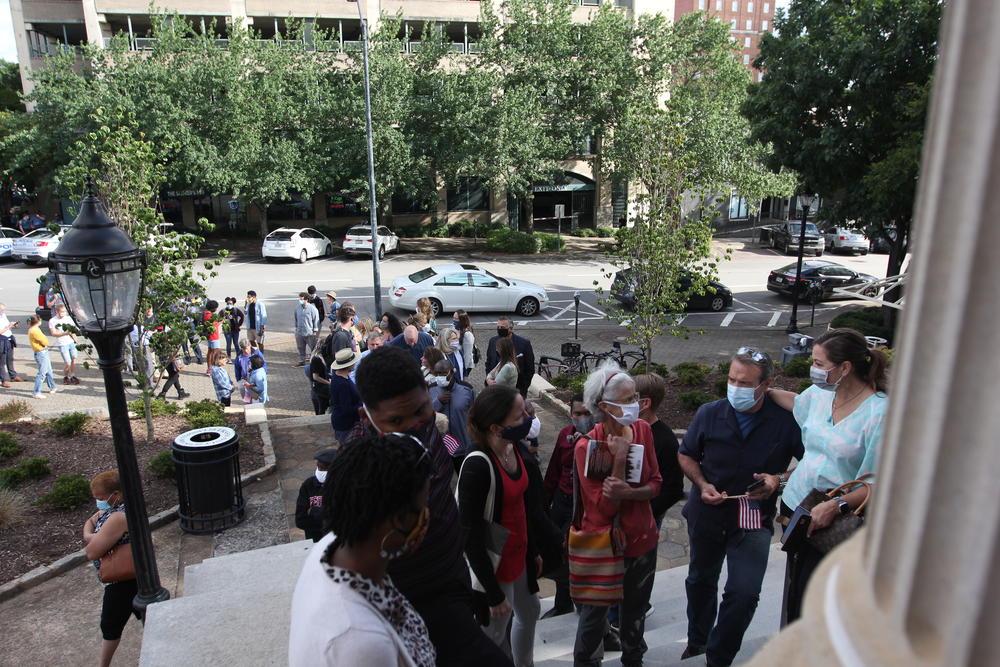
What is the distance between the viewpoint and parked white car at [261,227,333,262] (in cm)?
2888

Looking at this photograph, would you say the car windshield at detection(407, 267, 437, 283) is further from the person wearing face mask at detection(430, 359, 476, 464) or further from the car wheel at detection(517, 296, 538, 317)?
the person wearing face mask at detection(430, 359, 476, 464)

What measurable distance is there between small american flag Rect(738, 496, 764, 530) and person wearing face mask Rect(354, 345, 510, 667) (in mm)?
1850

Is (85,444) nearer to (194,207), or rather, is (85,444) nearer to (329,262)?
(329,262)

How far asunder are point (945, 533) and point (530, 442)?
14.7 ft

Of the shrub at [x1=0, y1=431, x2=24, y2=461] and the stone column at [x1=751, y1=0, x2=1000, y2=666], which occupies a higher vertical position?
the stone column at [x1=751, y1=0, x2=1000, y2=666]

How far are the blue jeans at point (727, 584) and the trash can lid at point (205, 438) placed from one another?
4956 mm

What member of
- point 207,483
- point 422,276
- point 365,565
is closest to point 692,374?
point 207,483

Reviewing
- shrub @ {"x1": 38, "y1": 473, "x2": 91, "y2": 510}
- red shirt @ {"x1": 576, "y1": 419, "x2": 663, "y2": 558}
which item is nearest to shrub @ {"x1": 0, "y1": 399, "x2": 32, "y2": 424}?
shrub @ {"x1": 38, "y1": 473, "x2": 91, "y2": 510}

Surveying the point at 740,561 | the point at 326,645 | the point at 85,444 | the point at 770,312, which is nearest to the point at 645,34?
the point at 770,312

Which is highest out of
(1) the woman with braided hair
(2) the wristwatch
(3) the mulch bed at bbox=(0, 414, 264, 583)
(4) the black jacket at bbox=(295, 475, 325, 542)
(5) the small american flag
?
(1) the woman with braided hair

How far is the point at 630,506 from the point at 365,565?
7.21 feet

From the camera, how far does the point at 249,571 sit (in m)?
5.41

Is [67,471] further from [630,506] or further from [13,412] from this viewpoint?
[630,506]

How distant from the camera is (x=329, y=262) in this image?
30.2 meters
